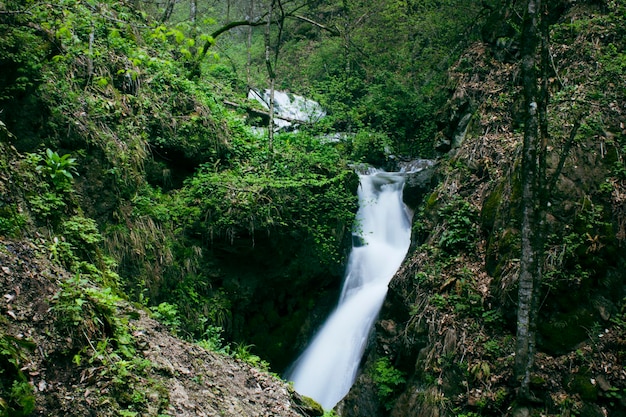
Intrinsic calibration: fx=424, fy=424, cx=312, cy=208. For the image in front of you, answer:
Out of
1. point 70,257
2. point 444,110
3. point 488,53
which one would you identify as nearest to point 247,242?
point 70,257

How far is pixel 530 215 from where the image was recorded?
5.39m

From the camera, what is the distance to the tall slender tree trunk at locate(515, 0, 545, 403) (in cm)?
508

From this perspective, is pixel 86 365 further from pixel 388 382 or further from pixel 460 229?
pixel 460 229

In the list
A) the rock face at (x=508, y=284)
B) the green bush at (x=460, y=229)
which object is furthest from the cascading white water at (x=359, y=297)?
the green bush at (x=460, y=229)

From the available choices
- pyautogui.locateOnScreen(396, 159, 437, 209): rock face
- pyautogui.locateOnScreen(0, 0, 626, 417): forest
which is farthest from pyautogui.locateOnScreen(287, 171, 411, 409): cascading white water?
pyautogui.locateOnScreen(0, 0, 626, 417): forest

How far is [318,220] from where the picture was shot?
10211 millimetres

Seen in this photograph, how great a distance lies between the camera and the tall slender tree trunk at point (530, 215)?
5.08m

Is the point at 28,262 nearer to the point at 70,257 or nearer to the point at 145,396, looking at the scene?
the point at 70,257

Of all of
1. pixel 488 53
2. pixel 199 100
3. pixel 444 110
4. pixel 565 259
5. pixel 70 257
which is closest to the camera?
pixel 70 257

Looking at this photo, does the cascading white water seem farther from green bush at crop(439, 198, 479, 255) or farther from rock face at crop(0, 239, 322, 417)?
rock face at crop(0, 239, 322, 417)

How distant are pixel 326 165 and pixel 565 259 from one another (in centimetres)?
605

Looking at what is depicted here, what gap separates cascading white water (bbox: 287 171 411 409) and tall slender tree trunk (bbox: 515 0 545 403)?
4.35m

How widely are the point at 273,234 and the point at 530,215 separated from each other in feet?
18.5

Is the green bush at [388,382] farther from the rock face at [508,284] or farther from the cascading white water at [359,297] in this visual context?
the cascading white water at [359,297]
